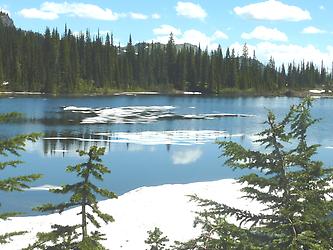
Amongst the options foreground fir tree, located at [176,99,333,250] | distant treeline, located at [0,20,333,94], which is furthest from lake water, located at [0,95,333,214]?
distant treeline, located at [0,20,333,94]

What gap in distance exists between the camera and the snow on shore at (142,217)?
15242 mm

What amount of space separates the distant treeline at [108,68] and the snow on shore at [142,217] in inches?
4003

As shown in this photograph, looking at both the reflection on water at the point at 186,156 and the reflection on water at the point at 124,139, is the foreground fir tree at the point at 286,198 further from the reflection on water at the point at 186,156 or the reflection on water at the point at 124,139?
the reflection on water at the point at 124,139

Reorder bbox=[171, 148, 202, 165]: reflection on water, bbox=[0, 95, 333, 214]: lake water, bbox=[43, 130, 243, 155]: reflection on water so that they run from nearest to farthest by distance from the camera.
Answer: bbox=[0, 95, 333, 214]: lake water
bbox=[171, 148, 202, 165]: reflection on water
bbox=[43, 130, 243, 155]: reflection on water

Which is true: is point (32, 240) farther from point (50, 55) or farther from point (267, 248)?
point (50, 55)

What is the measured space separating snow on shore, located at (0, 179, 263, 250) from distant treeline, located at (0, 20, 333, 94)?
10167cm

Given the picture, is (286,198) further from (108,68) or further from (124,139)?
(108,68)

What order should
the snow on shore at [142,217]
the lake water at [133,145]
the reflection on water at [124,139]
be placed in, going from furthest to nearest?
the reflection on water at [124,139]
the lake water at [133,145]
the snow on shore at [142,217]

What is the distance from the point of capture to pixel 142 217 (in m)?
17.5

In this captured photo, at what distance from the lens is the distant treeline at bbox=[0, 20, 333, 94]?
124 metres

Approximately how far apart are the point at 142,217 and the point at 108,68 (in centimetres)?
12601

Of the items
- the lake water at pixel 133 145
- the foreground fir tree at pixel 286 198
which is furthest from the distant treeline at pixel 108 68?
the foreground fir tree at pixel 286 198

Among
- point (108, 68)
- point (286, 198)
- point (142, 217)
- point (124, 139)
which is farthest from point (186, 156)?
point (108, 68)

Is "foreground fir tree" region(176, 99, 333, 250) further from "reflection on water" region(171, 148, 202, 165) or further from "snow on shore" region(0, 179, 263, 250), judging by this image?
"reflection on water" region(171, 148, 202, 165)
